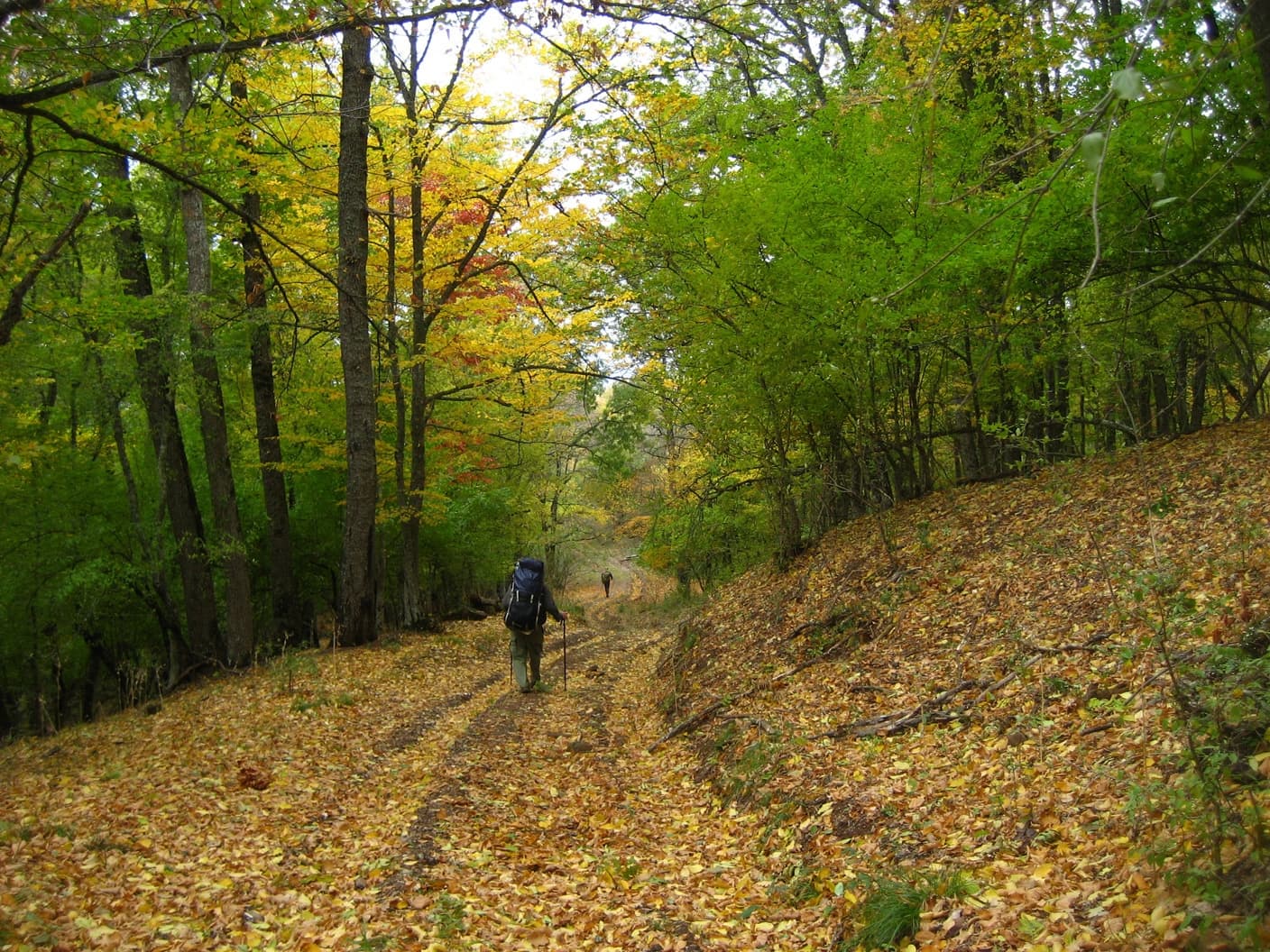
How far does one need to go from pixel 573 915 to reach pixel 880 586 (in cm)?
535

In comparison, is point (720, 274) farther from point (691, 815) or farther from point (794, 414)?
point (691, 815)

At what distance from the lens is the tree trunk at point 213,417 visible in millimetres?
11781

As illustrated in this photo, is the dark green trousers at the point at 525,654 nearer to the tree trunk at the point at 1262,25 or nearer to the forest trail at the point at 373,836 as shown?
the forest trail at the point at 373,836

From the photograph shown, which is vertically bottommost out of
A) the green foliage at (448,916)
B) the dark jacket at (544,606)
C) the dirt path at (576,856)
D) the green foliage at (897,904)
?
the dirt path at (576,856)

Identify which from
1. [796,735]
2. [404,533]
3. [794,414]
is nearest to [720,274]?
[794,414]

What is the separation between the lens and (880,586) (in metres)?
8.84

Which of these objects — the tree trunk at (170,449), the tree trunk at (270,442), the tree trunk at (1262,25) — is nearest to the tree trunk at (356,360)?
the tree trunk at (270,442)

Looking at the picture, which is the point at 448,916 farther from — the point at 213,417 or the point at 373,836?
the point at 213,417

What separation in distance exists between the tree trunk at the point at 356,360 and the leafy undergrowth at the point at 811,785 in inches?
110

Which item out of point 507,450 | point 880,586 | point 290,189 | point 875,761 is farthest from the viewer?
point 507,450

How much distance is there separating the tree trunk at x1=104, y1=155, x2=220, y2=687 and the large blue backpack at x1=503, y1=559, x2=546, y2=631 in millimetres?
5394

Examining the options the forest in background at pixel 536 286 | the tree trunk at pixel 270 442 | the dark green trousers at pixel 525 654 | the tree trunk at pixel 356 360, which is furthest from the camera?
the tree trunk at pixel 270 442

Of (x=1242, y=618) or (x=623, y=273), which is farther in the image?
(x=623, y=273)

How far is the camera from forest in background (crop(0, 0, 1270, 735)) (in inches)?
264
